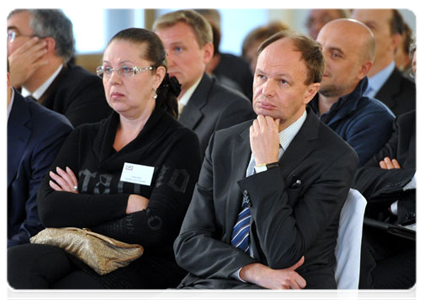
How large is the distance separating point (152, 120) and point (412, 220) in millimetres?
1115

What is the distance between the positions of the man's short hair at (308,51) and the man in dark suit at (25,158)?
1163 mm

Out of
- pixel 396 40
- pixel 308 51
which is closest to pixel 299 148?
pixel 308 51

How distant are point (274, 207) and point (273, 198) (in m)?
0.03

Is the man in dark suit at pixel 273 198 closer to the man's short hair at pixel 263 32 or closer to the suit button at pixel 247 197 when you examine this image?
the suit button at pixel 247 197

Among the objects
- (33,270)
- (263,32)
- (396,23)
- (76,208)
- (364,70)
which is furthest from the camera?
(263,32)

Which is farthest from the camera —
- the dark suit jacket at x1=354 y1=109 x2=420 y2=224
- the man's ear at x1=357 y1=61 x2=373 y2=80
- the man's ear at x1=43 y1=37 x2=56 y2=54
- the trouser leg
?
the man's ear at x1=43 y1=37 x2=56 y2=54

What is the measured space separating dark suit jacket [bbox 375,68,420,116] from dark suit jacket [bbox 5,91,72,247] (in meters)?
1.94

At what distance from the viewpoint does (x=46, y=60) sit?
3.87m

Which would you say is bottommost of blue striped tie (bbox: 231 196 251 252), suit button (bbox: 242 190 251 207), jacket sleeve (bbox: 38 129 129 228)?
jacket sleeve (bbox: 38 129 129 228)

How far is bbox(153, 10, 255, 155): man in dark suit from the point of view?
358 centimetres

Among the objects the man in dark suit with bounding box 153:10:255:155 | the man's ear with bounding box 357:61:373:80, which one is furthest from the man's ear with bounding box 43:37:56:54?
the man's ear with bounding box 357:61:373:80

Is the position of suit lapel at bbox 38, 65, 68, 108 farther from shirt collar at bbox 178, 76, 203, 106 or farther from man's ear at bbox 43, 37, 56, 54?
shirt collar at bbox 178, 76, 203, 106

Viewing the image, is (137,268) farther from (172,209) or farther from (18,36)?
(18,36)

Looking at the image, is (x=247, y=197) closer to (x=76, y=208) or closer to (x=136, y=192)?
(x=136, y=192)
